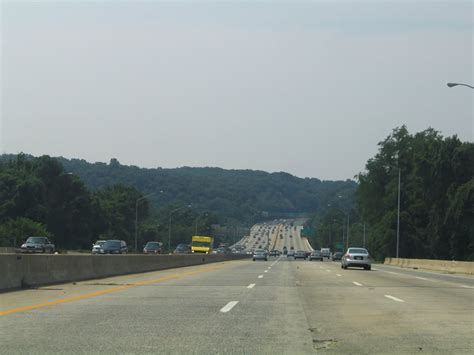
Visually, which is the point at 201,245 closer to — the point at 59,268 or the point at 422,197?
the point at 422,197

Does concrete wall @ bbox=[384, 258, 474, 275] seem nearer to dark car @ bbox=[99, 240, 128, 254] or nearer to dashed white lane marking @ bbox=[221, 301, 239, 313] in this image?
dark car @ bbox=[99, 240, 128, 254]

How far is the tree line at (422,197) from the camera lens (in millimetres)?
96125

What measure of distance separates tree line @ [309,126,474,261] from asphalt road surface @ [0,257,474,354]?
76.5 meters

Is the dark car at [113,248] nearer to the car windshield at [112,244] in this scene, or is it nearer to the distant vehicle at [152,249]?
the car windshield at [112,244]

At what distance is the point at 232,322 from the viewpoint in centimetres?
1355

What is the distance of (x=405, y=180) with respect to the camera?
11844cm

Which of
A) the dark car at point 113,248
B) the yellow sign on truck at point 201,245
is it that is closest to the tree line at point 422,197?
the yellow sign on truck at point 201,245

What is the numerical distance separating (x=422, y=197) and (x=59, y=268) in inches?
3621

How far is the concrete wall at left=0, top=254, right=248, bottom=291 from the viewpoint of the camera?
2108 cm

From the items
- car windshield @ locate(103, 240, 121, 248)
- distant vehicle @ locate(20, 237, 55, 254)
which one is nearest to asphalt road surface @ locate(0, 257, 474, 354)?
distant vehicle @ locate(20, 237, 55, 254)

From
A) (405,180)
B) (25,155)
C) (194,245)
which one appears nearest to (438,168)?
(405,180)

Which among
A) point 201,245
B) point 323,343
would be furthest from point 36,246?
point 323,343

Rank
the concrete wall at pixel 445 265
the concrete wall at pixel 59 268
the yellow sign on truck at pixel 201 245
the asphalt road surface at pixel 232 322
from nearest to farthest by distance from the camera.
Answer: the asphalt road surface at pixel 232 322
the concrete wall at pixel 59 268
the concrete wall at pixel 445 265
the yellow sign on truck at pixel 201 245

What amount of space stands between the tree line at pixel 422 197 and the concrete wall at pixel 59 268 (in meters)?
64.2
